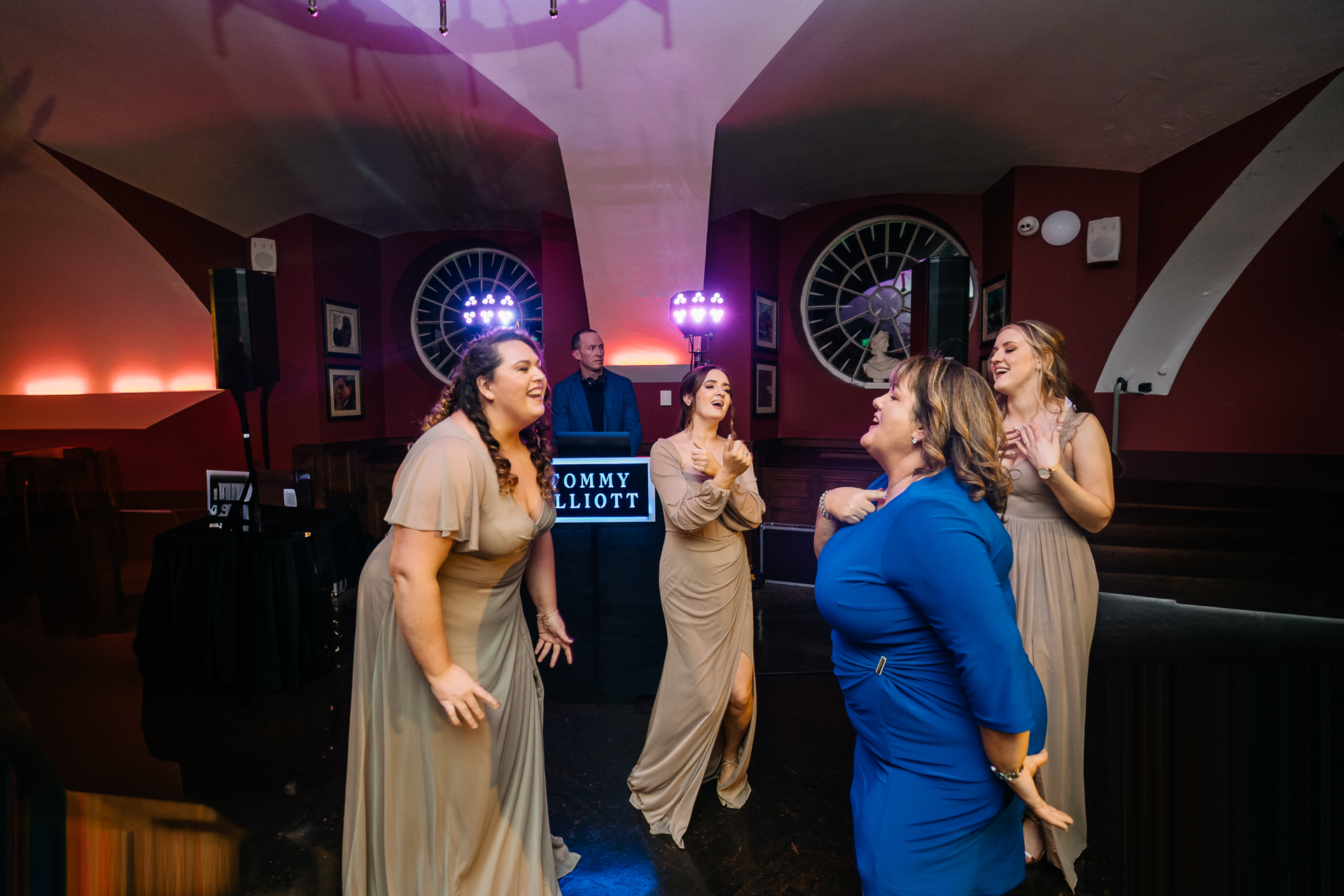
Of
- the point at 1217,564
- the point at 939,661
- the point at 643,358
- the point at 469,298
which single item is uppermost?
the point at 469,298

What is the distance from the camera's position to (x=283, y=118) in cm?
436

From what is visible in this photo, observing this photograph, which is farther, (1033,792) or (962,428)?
(962,428)

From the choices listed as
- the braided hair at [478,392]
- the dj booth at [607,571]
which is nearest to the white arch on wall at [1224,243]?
the dj booth at [607,571]

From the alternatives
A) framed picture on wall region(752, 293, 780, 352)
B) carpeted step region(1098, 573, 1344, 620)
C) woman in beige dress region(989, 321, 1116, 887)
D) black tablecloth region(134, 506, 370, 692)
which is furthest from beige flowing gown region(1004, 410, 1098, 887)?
framed picture on wall region(752, 293, 780, 352)

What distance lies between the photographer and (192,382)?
549 centimetres

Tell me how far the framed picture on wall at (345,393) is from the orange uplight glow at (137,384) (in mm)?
1559

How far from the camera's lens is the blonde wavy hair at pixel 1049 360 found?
6.05ft

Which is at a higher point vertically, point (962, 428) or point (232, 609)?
point (962, 428)

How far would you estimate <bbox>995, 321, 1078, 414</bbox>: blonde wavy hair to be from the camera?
1843 millimetres

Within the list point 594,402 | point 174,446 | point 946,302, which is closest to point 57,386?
point 174,446

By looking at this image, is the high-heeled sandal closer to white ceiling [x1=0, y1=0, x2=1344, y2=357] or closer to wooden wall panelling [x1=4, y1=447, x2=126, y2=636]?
white ceiling [x1=0, y1=0, x2=1344, y2=357]

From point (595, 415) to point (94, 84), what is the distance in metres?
3.82

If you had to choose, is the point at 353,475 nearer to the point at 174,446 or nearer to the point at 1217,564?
the point at 174,446

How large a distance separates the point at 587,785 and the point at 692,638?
2.71 feet
